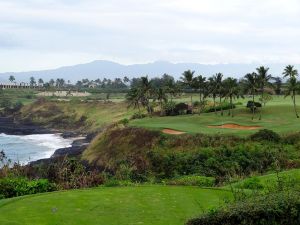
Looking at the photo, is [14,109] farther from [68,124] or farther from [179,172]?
[179,172]

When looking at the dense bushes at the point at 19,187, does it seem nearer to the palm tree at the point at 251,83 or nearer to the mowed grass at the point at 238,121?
the mowed grass at the point at 238,121

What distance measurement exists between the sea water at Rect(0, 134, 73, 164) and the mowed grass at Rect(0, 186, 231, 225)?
55.2 m

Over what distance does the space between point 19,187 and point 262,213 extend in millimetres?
14843

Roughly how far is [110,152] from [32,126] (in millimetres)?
67434

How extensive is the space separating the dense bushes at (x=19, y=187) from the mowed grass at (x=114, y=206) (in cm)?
386

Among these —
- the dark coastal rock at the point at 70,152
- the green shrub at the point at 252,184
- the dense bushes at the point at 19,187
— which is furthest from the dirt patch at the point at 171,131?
the dense bushes at the point at 19,187

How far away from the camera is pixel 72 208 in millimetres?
17797

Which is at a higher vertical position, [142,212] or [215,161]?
[142,212]

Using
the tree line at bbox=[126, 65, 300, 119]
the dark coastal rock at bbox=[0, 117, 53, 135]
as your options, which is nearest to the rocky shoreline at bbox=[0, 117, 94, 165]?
the dark coastal rock at bbox=[0, 117, 53, 135]

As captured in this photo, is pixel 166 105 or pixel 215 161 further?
pixel 166 105

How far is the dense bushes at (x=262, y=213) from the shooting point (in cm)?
1241

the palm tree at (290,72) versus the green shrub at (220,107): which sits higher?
the palm tree at (290,72)

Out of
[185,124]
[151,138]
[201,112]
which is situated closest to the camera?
[151,138]

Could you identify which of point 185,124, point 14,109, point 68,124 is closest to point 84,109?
point 68,124
